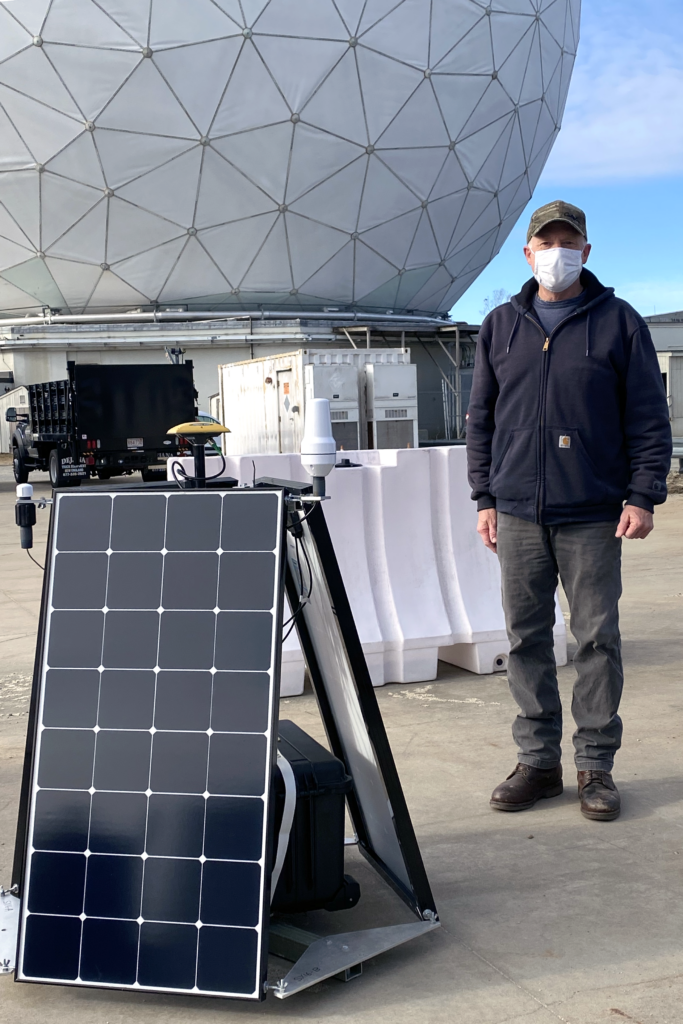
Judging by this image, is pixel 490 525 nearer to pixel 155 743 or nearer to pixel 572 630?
pixel 572 630

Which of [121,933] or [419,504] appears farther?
[419,504]

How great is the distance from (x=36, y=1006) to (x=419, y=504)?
3986 mm

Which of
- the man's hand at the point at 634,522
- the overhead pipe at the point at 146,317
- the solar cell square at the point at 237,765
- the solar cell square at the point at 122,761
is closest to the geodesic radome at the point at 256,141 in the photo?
the overhead pipe at the point at 146,317

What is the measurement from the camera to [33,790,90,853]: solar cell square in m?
2.88

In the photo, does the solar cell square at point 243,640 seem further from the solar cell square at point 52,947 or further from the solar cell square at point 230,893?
the solar cell square at point 52,947

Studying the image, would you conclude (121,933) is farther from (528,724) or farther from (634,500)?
(634,500)

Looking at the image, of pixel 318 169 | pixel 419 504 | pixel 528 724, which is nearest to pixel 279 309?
pixel 318 169

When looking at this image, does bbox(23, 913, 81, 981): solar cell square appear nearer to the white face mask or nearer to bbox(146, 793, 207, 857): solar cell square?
bbox(146, 793, 207, 857): solar cell square

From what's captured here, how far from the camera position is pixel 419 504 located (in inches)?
248

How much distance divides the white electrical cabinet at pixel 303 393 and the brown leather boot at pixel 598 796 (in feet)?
58.4

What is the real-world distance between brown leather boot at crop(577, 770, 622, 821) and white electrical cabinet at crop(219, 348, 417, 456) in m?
17.8

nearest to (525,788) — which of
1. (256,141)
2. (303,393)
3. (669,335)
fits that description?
(303,393)

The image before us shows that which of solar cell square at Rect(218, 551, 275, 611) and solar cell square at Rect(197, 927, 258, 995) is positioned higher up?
solar cell square at Rect(218, 551, 275, 611)

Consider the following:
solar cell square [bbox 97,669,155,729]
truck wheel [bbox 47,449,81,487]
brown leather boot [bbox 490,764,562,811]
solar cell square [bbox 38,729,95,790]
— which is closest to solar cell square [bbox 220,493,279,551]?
solar cell square [bbox 97,669,155,729]
